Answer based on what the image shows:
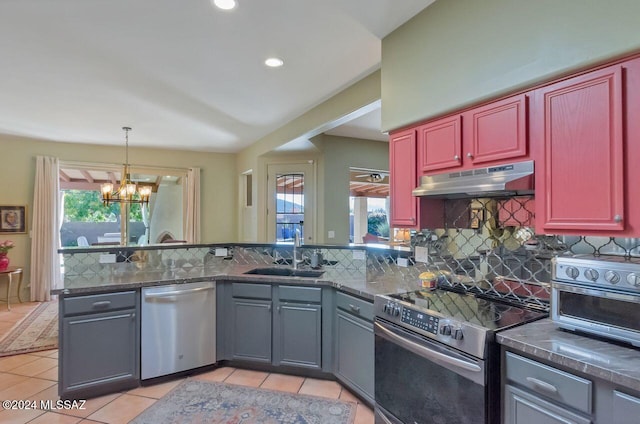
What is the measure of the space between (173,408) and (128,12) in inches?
107

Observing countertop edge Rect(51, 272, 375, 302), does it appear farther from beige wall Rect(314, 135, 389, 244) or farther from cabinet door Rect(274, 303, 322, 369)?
beige wall Rect(314, 135, 389, 244)

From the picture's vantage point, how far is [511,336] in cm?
152

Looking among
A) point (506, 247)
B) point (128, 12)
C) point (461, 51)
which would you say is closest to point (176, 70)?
point (128, 12)

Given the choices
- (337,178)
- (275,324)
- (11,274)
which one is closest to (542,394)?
(275,324)

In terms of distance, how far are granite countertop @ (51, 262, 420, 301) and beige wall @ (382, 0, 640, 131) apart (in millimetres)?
1202

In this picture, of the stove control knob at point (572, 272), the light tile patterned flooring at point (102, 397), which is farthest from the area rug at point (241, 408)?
the stove control knob at point (572, 272)

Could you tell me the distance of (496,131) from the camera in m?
1.85

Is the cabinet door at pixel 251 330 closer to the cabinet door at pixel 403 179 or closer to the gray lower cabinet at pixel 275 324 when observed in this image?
the gray lower cabinet at pixel 275 324

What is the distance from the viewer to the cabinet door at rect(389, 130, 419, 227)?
2.36 meters

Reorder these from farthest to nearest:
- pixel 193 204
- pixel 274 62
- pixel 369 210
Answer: pixel 369 210
pixel 193 204
pixel 274 62

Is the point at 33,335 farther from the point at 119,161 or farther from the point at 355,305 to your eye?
the point at 355,305

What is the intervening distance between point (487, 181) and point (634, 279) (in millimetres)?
706

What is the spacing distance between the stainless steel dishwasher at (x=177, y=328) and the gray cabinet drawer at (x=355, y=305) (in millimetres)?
1188

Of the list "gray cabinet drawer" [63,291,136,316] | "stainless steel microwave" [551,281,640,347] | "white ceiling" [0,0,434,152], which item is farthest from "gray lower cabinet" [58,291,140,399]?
"stainless steel microwave" [551,281,640,347]
